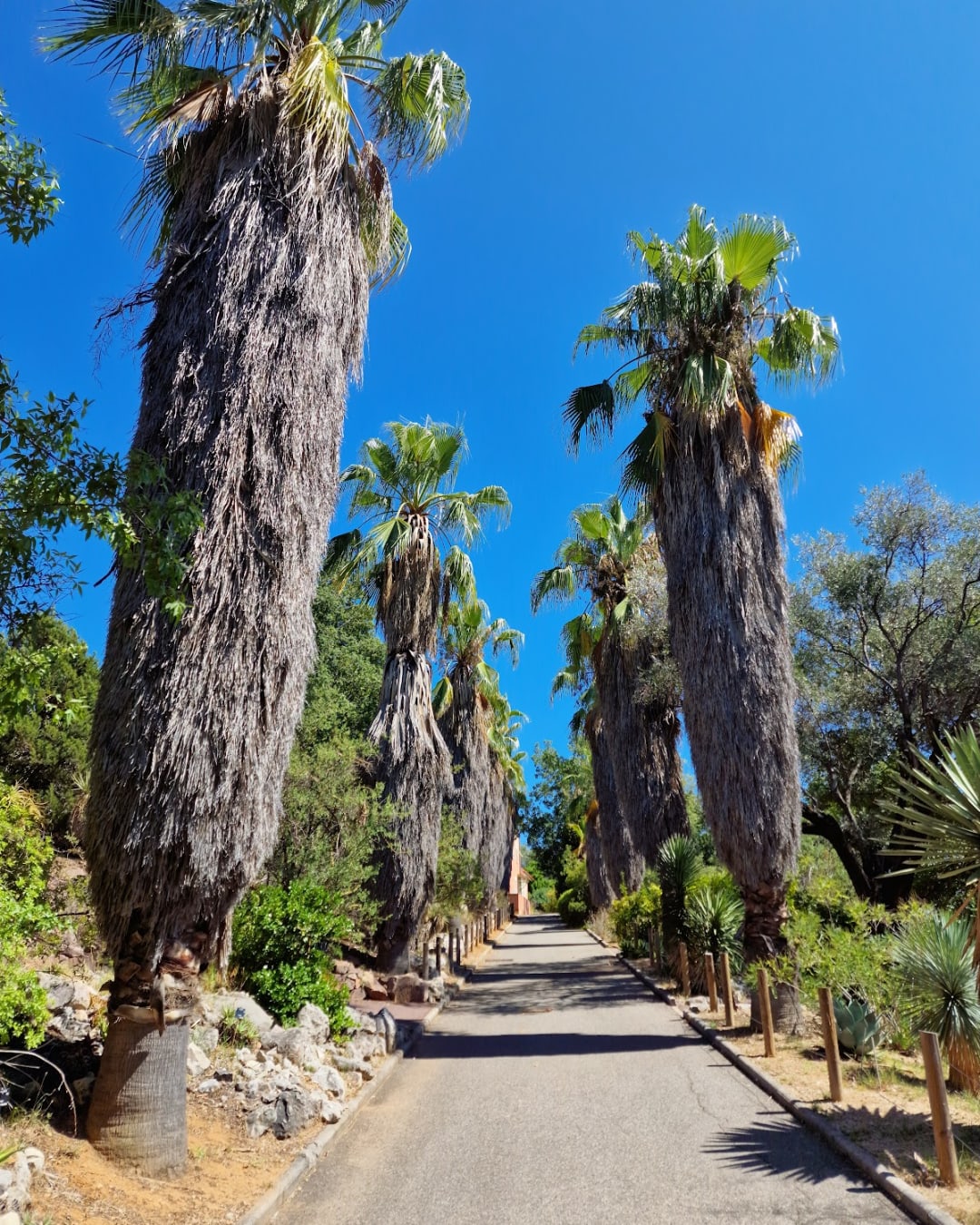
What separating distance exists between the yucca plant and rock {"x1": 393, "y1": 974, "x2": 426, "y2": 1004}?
9.87 m

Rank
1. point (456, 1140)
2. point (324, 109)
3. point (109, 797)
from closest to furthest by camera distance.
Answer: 1. point (109, 797)
2. point (456, 1140)
3. point (324, 109)

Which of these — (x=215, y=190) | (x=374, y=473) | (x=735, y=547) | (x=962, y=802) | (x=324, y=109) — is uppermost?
(x=374, y=473)

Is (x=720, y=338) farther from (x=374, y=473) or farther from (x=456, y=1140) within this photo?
(x=456, y=1140)

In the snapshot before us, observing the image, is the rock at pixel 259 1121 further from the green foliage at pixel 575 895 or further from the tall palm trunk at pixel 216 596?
the green foliage at pixel 575 895

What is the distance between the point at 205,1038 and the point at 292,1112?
135 cm

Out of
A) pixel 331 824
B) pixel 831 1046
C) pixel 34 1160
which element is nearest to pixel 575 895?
pixel 331 824

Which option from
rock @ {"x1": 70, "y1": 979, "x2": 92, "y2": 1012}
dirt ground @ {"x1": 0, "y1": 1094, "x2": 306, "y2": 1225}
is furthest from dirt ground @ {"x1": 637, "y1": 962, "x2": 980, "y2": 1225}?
rock @ {"x1": 70, "y1": 979, "x2": 92, "y2": 1012}

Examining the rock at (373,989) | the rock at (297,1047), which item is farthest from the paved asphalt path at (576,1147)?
the rock at (373,989)

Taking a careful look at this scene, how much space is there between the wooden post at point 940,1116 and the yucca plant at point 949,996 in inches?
66.3

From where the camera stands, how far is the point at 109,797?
573cm

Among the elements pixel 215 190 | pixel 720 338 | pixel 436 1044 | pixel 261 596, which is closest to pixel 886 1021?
pixel 436 1044

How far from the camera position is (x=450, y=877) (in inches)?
881

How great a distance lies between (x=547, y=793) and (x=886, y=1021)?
185 ft

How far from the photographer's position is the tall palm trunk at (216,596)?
574 centimetres
